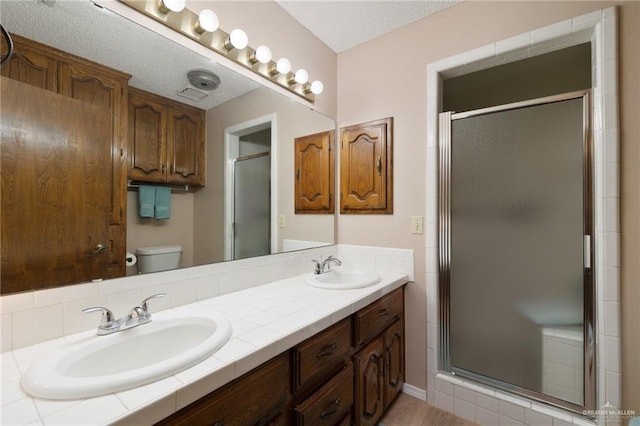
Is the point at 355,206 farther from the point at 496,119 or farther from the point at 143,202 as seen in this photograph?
the point at 143,202

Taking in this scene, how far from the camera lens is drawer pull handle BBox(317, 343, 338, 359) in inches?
42.1

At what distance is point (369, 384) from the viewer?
4.56ft

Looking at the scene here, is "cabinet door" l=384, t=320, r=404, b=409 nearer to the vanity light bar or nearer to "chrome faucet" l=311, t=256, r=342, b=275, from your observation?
"chrome faucet" l=311, t=256, r=342, b=275

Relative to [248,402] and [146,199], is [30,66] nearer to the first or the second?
[146,199]

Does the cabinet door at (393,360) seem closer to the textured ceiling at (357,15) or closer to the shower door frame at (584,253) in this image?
the shower door frame at (584,253)

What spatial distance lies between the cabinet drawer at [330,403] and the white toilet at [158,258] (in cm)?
76

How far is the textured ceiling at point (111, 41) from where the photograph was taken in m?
0.86

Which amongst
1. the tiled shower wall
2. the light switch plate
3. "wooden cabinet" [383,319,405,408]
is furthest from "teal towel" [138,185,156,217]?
the tiled shower wall

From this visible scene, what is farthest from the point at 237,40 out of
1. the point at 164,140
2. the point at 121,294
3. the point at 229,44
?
the point at 121,294

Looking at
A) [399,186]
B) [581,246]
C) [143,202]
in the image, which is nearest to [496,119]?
[399,186]

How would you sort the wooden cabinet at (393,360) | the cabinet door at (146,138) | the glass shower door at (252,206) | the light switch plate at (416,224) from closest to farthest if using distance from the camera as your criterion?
the cabinet door at (146,138) < the glass shower door at (252,206) < the wooden cabinet at (393,360) < the light switch plate at (416,224)

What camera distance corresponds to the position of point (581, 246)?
4.51 feet

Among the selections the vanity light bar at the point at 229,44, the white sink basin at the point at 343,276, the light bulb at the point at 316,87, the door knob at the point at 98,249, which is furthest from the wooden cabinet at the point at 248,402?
the light bulb at the point at 316,87

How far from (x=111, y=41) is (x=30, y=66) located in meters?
0.28
